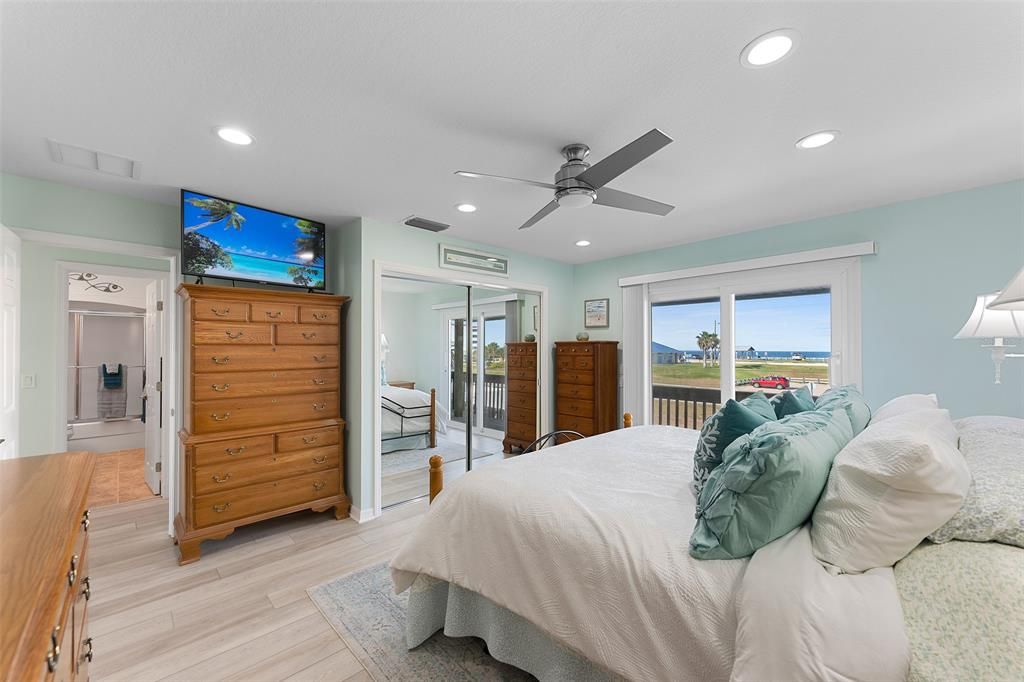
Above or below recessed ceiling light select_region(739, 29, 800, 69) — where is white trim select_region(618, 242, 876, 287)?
below

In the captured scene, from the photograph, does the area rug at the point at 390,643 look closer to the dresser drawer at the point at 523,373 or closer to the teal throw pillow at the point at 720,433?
the teal throw pillow at the point at 720,433

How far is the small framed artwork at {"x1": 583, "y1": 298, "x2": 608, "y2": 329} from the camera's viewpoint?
4984 mm

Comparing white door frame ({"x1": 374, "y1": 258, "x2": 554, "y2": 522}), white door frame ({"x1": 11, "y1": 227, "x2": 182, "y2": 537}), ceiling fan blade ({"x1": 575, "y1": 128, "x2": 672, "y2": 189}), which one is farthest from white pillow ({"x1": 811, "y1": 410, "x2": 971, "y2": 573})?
white door frame ({"x1": 11, "y1": 227, "x2": 182, "y2": 537})

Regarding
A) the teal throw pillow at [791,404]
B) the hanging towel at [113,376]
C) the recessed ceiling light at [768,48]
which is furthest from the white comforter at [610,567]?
the hanging towel at [113,376]

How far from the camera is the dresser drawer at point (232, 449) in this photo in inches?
110

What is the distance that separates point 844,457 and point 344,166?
8.66 feet

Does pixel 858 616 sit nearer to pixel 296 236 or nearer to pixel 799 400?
pixel 799 400

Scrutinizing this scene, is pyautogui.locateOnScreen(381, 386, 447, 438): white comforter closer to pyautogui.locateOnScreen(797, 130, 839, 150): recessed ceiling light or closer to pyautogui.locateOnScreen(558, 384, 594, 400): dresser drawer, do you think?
pyautogui.locateOnScreen(558, 384, 594, 400): dresser drawer

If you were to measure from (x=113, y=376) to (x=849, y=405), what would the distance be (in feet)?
27.8

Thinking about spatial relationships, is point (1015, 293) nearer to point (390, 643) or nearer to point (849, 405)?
point (849, 405)

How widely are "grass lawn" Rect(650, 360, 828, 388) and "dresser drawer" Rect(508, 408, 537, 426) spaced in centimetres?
139

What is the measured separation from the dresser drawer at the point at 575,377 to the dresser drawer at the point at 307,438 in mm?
2447

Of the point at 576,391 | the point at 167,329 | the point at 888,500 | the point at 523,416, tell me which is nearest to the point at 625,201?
the point at 888,500

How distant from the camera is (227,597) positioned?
2.37 metres
